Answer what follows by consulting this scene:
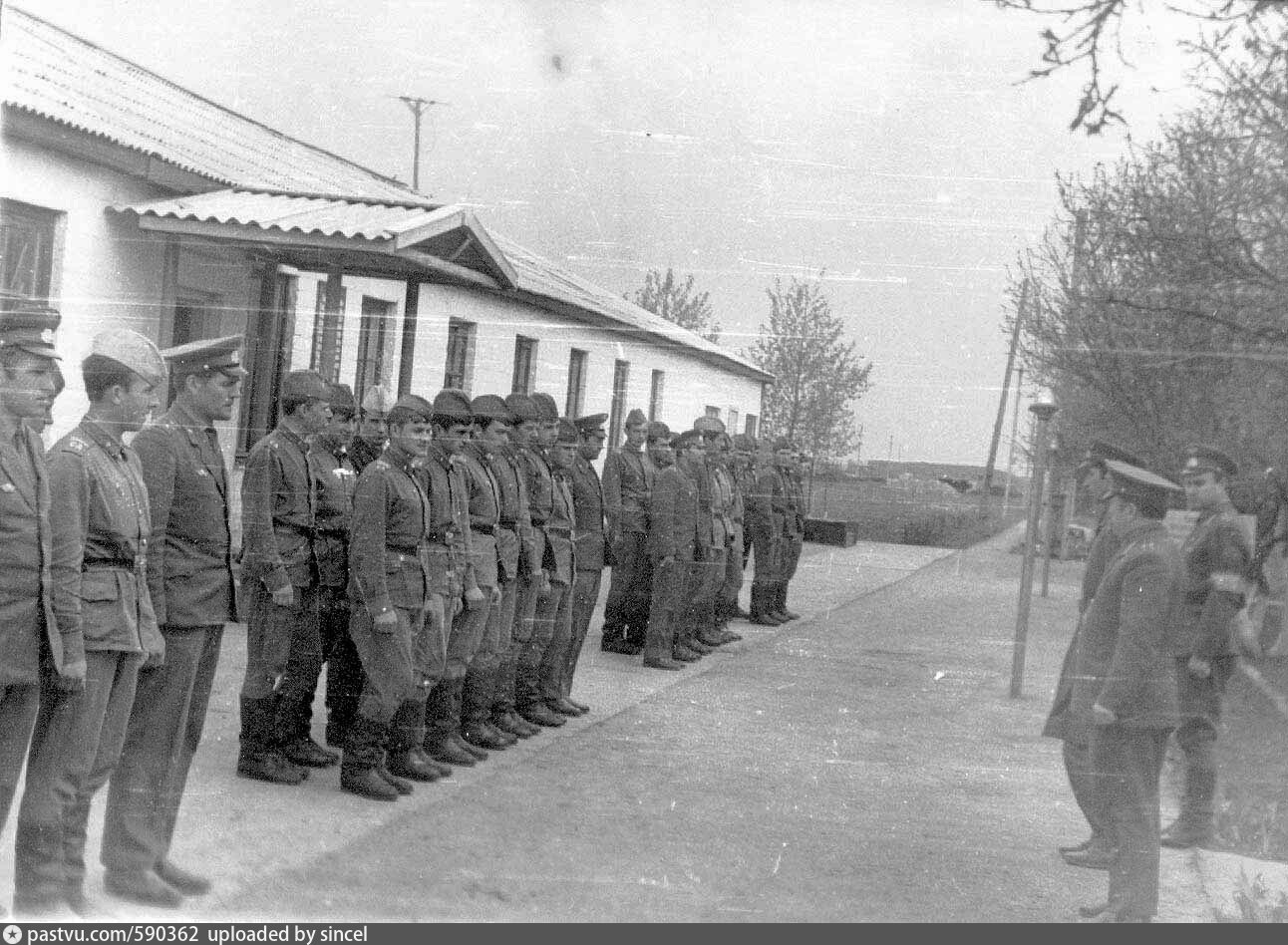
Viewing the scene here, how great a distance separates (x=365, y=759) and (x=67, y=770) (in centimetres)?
159

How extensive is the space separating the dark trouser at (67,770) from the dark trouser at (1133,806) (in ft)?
8.64

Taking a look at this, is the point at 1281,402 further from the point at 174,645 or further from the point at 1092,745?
the point at 174,645

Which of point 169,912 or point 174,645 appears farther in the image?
point 174,645

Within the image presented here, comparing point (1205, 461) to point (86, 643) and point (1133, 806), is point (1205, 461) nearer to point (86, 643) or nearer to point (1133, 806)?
point (1133, 806)

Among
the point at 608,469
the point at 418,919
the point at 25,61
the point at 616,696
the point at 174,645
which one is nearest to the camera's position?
the point at 418,919

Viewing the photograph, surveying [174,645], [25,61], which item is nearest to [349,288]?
[174,645]

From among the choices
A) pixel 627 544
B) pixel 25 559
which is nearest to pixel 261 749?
pixel 25 559

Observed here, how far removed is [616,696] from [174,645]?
381 centimetres

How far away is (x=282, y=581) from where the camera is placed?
4.79 metres

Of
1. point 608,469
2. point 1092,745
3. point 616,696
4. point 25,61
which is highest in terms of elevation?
point 25,61

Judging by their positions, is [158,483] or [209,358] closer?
[158,483]

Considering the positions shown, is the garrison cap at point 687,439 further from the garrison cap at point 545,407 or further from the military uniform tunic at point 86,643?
the military uniform tunic at point 86,643

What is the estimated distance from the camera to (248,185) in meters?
4.67

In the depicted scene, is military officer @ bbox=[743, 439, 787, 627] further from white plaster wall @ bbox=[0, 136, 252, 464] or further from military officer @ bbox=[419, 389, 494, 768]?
white plaster wall @ bbox=[0, 136, 252, 464]
